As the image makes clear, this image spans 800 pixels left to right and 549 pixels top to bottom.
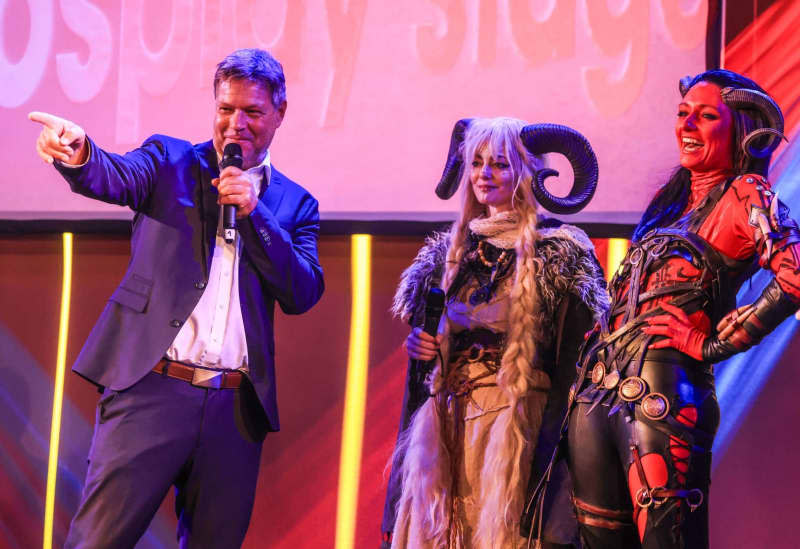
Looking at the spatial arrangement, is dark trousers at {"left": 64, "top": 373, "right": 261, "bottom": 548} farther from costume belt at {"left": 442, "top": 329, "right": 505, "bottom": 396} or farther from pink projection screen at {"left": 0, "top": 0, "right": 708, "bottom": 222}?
pink projection screen at {"left": 0, "top": 0, "right": 708, "bottom": 222}

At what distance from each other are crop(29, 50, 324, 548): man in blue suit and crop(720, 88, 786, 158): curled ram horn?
1157mm

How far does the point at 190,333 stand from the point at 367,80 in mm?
1514

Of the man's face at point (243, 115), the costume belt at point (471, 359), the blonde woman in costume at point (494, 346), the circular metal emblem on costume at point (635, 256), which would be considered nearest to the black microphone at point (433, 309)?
the blonde woman in costume at point (494, 346)

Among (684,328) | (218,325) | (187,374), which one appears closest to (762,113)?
(684,328)

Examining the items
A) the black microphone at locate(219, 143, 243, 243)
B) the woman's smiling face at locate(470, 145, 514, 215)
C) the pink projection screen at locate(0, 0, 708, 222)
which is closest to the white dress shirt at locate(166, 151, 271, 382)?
the black microphone at locate(219, 143, 243, 243)

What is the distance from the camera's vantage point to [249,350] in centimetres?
222

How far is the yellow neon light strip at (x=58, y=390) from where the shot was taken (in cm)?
347

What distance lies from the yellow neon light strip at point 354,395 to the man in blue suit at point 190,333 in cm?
99

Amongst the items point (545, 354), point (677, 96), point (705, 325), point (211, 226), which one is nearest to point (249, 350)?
point (211, 226)

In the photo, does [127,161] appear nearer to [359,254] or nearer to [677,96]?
[359,254]

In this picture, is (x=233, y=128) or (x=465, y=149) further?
(x=465, y=149)

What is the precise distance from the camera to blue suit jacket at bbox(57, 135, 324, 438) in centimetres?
212

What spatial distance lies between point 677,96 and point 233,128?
5.67ft

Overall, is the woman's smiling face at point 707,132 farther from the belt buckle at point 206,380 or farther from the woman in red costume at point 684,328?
the belt buckle at point 206,380
